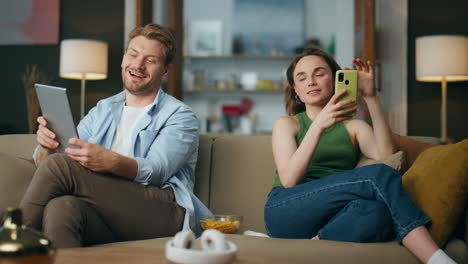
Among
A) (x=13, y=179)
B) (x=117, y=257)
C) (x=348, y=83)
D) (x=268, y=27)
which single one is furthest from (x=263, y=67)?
(x=117, y=257)

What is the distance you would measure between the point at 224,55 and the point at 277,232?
4886 mm

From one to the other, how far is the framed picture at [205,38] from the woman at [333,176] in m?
4.37

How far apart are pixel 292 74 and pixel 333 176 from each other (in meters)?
0.65

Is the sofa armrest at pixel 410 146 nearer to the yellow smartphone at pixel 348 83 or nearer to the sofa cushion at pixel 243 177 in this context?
the yellow smartphone at pixel 348 83

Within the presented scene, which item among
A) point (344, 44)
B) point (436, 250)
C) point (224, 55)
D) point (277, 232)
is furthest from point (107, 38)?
point (436, 250)

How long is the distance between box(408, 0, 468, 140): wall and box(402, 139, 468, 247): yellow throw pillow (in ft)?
8.88

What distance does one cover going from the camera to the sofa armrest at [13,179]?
1745 mm

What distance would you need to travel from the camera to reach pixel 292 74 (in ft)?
7.16

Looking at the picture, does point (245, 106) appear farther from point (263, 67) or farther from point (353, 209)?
point (353, 209)

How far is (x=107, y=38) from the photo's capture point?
4824 mm

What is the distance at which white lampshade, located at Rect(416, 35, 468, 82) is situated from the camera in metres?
3.74

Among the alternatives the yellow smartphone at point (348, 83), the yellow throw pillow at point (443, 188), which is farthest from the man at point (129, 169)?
the yellow throw pillow at point (443, 188)

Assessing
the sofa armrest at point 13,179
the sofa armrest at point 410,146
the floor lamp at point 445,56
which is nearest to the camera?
the sofa armrest at point 13,179

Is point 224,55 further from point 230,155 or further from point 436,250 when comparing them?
point 436,250
